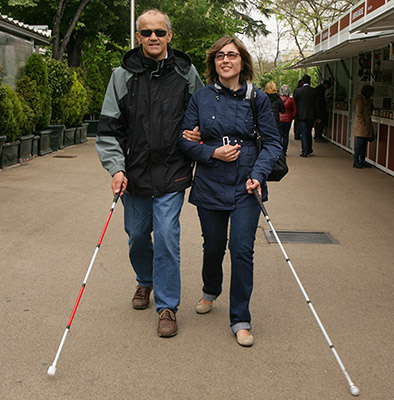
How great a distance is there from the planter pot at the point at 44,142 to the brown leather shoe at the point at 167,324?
12.3m

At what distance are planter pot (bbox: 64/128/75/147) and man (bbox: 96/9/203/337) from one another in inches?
585

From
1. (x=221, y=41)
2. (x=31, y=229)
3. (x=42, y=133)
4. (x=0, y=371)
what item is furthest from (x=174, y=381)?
(x=42, y=133)

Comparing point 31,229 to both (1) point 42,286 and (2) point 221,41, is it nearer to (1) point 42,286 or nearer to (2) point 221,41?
(1) point 42,286

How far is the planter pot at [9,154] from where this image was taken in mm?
13225

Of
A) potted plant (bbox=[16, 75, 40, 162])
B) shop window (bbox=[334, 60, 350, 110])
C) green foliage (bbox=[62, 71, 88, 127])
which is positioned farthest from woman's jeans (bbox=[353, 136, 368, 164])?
green foliage (bbox=[62, 71, 88, 127])

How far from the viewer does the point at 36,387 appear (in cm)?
359

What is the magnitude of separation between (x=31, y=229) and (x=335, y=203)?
450 centimetres

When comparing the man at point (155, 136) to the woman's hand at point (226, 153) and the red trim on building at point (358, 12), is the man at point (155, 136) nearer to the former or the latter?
the woman's hand at point (226, 153)

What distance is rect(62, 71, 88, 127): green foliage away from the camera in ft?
61.9

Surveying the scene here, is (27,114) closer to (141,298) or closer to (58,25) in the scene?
(58,25)

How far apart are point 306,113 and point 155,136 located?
13329mm

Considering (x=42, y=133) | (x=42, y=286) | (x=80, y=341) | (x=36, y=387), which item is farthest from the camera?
(x=42, y=133)

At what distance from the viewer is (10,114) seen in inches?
525

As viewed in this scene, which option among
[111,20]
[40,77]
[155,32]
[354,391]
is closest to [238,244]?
→ [354,391]
